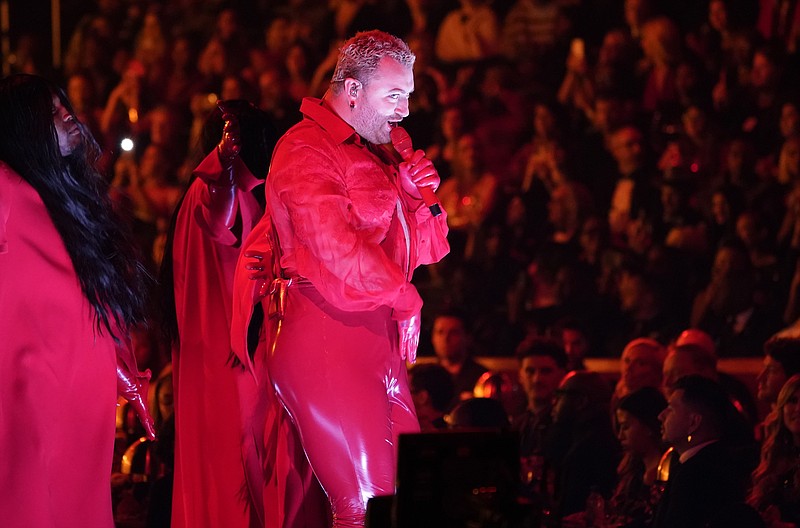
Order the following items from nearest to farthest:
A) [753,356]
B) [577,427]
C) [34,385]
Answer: [34,385], [577,427], [753,356]

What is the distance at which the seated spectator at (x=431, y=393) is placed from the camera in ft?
20.0

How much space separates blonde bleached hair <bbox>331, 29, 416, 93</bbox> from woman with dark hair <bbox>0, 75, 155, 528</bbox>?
796 mm

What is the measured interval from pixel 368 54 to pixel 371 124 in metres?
0.21

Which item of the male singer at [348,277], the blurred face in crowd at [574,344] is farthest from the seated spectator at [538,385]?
the male singer at [348,277]


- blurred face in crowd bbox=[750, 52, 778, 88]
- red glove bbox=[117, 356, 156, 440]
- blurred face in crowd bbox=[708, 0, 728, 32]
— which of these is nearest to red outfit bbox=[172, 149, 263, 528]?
red glove bbox=[117, 356, 156, 440]

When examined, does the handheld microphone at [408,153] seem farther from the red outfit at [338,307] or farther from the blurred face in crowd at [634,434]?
the blurred face in crowd at [634,434]

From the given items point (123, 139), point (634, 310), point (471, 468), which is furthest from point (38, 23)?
point (471, 468)

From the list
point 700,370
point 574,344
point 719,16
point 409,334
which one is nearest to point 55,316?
point 409,334

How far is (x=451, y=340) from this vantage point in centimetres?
768

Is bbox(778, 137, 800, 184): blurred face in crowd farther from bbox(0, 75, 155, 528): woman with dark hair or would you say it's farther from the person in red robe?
bbox(0, 75, 155, 528): woman with dark hair

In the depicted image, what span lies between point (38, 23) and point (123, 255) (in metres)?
8.30

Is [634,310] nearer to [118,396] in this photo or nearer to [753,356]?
[753,356]

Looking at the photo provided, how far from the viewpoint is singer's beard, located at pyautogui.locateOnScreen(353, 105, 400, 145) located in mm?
3455

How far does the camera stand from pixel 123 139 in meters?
10.3
